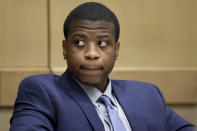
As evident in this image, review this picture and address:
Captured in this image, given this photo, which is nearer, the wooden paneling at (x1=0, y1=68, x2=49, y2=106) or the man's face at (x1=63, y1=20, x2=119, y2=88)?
the man's face at (x1=63, y1=20, x2=119, y2=88)

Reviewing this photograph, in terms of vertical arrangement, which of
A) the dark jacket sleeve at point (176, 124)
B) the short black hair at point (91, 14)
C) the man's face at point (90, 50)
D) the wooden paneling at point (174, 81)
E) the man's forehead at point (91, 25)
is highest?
the short black hair at point (91, 14)

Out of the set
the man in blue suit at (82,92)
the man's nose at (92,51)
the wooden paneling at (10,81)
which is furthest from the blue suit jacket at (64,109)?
the wooden paneling at (10,81)

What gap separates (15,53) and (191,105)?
105 cm

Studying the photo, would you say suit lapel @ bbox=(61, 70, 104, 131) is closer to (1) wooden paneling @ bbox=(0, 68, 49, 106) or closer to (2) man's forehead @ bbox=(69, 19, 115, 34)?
(2) man's forehead @ bbox=(69, 19, 115, 34)

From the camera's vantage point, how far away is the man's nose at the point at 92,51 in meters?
1.24

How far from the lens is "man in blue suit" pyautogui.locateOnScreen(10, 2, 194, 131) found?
121cm

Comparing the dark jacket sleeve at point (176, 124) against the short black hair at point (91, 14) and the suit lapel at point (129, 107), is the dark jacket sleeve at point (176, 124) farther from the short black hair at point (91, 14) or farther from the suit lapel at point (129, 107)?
the short black hair at point (91, 14)

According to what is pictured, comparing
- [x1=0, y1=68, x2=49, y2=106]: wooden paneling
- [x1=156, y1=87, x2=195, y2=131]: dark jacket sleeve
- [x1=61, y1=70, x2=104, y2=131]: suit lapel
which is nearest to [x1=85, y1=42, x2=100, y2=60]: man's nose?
[x1=61, y1=70, x2=104, y2=131]: suit lapel

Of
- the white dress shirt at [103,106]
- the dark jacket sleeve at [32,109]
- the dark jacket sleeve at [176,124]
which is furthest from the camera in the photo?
the dark jacket sleeve at [176,124]

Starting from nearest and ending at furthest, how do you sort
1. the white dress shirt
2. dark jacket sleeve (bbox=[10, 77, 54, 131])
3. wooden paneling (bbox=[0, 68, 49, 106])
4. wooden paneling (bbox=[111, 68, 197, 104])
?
1. dark jacket sleeve (bbox=[10, 77, 54, 131])
2. the white dress shirt
3. wooden paneling (bbox=[0, 68, 49, 106])
4. wooden paneling (bbox=[111, 68, 197, 104])

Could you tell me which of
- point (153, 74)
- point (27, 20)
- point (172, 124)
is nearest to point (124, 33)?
point (153, 74)

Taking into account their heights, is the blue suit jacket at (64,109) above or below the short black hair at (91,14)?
below

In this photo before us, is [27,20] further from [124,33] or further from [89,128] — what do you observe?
[89,128]

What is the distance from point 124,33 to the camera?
218cm
